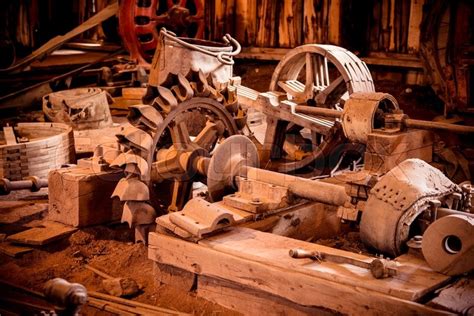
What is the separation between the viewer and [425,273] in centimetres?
405

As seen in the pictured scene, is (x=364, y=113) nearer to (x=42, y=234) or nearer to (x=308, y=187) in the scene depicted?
(x=308, y=187)

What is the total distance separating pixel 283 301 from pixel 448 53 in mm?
6331

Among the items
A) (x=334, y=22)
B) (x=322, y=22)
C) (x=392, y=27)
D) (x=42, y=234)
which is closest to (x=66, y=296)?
(x=42, y=234)

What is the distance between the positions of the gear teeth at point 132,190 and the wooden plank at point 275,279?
669 millimetres

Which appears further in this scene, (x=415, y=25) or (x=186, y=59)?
(x=415, y=25)

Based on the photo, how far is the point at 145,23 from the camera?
1242cm

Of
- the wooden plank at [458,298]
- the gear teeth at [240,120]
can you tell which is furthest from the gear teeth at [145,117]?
the wooden plank at [458,298]

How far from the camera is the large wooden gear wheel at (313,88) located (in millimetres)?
7039

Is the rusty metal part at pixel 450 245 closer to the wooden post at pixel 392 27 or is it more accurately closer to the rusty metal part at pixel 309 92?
the rusty metal part at pixel 309 92

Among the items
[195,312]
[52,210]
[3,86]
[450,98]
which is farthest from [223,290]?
[3,86]

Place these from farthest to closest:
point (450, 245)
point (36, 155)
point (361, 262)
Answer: point (36, 155)
point (361, 262)
point (450, 245)

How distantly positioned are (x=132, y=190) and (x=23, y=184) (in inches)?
60.7

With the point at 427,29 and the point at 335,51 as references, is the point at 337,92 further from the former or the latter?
the point at 427,29

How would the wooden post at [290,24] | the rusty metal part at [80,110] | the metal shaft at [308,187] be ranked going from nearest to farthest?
the metal shaft at [308,187]
the rusty metal part at [80,110]
the wooden post at [290,24]
